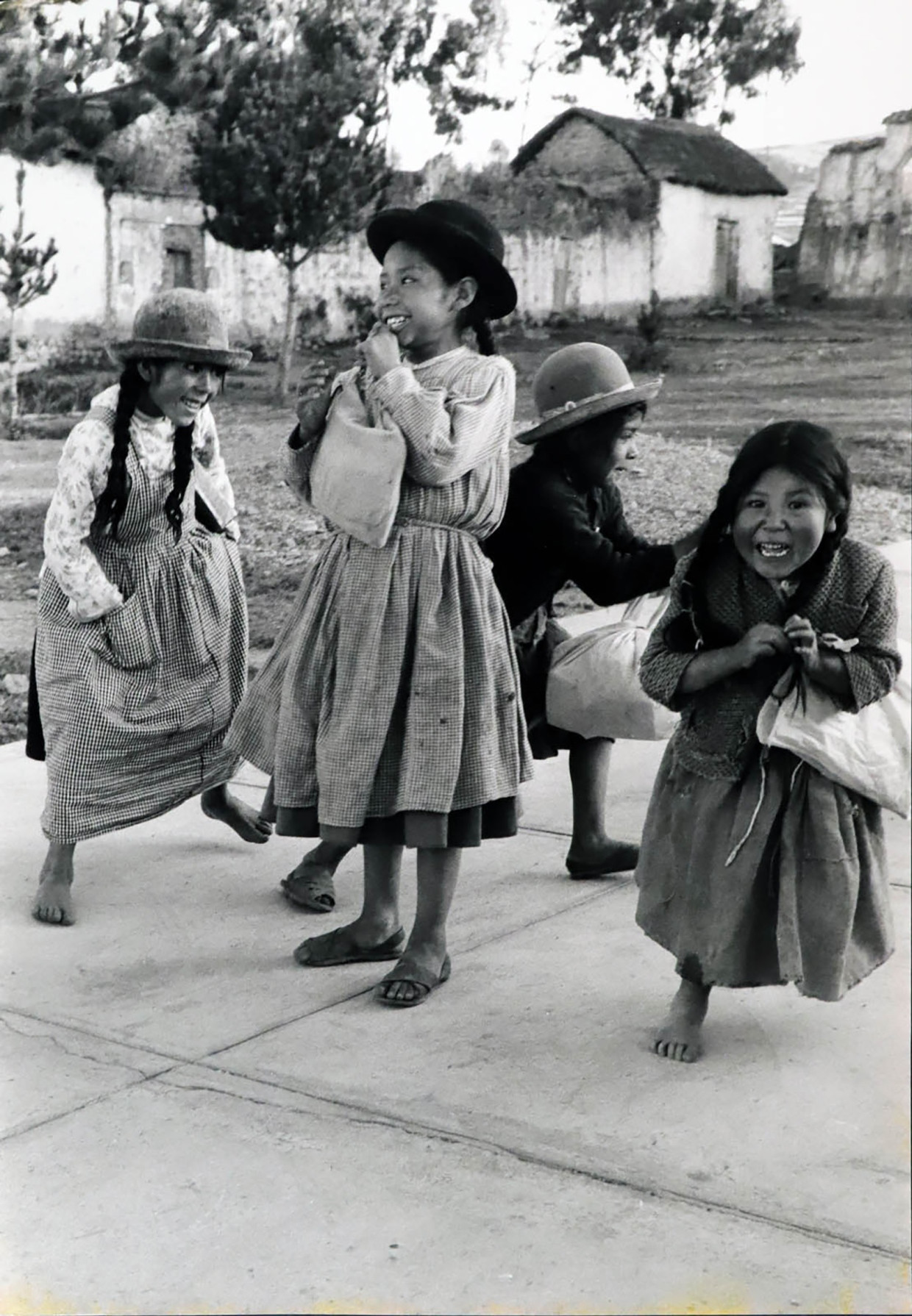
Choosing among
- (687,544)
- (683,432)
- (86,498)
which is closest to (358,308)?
(683,432)

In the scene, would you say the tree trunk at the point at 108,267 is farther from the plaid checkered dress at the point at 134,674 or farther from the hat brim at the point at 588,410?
the hat brim at the point at 588,410

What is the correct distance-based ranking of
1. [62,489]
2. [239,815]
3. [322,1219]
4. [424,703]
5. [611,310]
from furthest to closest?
1. [611,310]
2. [239,815]
3. [62,489]
4. [424,703]
5. [322,1219]

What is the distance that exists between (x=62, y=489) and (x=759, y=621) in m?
1.78

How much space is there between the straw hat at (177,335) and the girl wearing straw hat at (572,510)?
77 centimetres

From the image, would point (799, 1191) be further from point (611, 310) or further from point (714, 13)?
point (611, 310)

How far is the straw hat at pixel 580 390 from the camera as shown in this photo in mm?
4016

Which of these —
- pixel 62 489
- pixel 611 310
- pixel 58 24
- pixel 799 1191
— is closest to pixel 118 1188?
pixel 799 1191

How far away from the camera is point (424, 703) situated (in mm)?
3570

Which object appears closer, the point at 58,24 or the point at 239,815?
the point at 239,815

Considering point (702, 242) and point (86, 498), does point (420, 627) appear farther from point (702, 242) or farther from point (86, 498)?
point (702, 242)

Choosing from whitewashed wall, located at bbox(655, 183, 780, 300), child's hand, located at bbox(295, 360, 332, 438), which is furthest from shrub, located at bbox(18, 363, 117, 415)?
child's hand, located at bbox(295, 360, 332, 438)

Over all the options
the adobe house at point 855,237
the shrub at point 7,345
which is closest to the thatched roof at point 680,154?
the adobe house at point 855,237

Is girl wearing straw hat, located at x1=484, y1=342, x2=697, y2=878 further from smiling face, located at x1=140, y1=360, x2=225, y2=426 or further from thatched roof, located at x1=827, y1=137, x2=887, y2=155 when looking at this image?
smiling face, located at x1=140, y1=360, x2=225, y2=426

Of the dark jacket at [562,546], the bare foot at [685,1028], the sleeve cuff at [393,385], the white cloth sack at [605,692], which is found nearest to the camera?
the bare foot at [685,1028]
